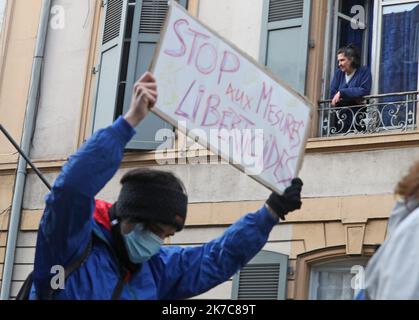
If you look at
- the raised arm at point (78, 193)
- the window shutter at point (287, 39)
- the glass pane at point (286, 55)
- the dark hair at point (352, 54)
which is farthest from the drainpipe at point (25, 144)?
the raised arm at point (78, 193)

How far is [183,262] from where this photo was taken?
17.9 feet

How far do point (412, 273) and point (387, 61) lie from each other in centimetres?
1010

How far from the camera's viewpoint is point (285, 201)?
5480 mm

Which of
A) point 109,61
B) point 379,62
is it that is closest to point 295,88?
point 379,62

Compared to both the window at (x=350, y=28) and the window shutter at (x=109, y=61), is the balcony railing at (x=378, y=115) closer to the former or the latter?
the window at (x=350, y=28)

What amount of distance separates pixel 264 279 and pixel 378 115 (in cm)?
199

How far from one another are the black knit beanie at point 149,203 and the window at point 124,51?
31.5ft

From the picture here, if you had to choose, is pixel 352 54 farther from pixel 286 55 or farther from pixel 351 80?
pixel 286 55

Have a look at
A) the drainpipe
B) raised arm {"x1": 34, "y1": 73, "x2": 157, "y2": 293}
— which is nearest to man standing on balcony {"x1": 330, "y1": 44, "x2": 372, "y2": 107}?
the drainpipe

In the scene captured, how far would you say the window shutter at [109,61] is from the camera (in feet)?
49.3

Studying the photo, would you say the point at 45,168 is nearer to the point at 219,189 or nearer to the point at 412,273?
the point at 219,189

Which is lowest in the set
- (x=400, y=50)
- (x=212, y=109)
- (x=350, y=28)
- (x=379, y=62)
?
(x=212, y=109)

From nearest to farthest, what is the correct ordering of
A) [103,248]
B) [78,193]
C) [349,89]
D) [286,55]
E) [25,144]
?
[78,193] → [103,248] → [349,89] → [286,55] → [25,144]

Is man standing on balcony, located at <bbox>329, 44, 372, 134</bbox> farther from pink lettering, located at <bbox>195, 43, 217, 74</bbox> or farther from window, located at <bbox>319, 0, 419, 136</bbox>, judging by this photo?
pink lettering, located at <bbox>195, 43, 217, 74</bbox>
